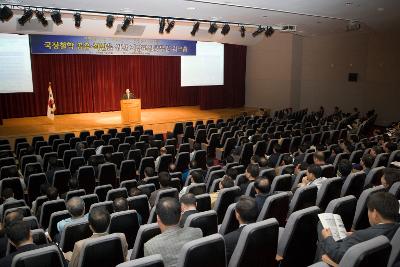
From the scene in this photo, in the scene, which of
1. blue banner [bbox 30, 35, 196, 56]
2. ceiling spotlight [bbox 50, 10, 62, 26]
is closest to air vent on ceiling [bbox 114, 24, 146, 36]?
blue banner [bbox 30, 35, 196, 56]

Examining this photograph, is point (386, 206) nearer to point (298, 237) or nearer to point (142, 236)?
point (298, 237)

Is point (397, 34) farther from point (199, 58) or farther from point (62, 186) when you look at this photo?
point (62, 186)

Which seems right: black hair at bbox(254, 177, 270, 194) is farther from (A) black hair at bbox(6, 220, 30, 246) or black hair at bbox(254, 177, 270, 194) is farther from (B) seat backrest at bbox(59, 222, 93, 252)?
(A) black hair at bbox(6, 220, 30, 246)

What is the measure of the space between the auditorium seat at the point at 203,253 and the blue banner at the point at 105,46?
1183 centimetres

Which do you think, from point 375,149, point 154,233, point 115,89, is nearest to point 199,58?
point 115,89

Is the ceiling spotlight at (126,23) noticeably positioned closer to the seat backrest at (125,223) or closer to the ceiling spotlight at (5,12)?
the ceiling spotlight at (5,12)

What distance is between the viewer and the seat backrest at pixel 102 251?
2.69 metres

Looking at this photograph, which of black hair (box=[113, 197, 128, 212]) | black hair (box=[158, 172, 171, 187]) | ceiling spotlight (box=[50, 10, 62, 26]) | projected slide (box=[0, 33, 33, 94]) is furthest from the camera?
projected slide (box=[0, 33, 33, 94])

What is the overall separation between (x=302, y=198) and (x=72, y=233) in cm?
251

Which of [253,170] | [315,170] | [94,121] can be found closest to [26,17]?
[94,121]

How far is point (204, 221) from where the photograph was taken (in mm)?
3260

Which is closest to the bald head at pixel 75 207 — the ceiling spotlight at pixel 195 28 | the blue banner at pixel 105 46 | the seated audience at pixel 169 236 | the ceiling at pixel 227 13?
the seated audience at pixel 169 236

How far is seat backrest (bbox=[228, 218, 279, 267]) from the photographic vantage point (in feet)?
8.75

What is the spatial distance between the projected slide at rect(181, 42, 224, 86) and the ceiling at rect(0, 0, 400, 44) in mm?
3374
